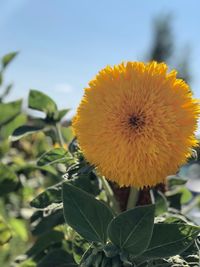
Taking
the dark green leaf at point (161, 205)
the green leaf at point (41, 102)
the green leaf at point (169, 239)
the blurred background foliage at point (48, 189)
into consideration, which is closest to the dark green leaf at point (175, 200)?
the blurred background foliage at point (48, 189)

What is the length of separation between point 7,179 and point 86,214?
0.44 m

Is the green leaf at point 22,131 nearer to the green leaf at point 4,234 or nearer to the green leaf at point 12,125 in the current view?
the green leaf at point 4,234

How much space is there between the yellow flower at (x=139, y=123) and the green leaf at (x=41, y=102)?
0.23 metres

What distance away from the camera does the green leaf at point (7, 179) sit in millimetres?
818

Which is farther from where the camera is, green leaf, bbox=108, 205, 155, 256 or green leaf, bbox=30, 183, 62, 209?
green leaf, bbox=30, 183, 62, 209

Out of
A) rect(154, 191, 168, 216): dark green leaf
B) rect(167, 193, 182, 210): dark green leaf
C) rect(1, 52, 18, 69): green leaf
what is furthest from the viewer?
rect(1, 52, 18, 69): green leaf

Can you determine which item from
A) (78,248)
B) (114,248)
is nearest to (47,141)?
(78,248)

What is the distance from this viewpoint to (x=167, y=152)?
0.41 m

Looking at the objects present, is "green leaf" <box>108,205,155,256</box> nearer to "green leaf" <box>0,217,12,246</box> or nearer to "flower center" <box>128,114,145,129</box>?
"flower center" <box>128,114,145,129</box>

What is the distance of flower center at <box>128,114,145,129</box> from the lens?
1.36 ft

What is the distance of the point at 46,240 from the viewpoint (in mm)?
737

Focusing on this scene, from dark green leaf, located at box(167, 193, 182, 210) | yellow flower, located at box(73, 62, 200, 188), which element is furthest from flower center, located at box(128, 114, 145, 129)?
dark green leaf, located at box(167, 193, 182, 210)

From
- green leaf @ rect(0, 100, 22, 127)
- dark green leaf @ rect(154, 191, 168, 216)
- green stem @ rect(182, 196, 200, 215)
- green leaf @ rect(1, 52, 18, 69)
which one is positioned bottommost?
green stem @ rect(182, 196, 200, 215)

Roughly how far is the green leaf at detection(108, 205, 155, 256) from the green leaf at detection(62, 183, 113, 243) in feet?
0.07
